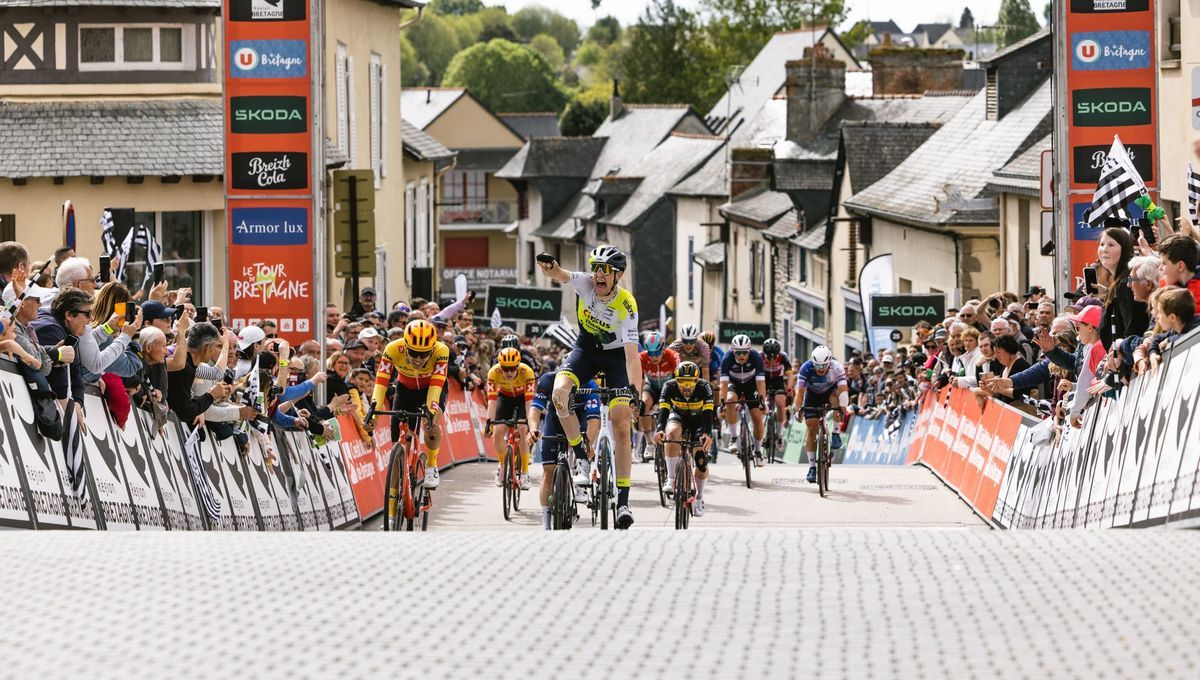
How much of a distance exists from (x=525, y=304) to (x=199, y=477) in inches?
997

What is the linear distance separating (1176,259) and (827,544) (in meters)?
4.14

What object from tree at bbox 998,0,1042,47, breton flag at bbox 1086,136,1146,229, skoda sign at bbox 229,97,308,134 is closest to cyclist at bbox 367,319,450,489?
skoda sign at bbox 229,97,308,134

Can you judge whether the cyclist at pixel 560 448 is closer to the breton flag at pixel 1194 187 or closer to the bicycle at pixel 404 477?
the bicycle at pixel 404 477

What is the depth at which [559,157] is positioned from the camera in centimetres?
9744

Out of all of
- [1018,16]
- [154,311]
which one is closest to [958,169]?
[154,311]

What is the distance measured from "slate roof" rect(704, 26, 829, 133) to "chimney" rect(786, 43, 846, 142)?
1809 centimetres

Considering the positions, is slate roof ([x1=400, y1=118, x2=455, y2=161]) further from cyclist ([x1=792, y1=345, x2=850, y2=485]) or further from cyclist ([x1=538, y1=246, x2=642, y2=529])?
cyclist ([x1=538, y1=246, x2=642, y2=529])

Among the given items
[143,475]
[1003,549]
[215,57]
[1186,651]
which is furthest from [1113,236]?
[215,57]

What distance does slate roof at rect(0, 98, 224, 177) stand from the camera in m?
34.6

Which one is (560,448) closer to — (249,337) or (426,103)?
(249,337)

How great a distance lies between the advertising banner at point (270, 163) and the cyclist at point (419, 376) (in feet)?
19.2

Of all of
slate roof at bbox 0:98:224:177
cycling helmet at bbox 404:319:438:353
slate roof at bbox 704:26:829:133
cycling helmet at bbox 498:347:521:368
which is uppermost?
slate roof at bbox 704:26:829:133

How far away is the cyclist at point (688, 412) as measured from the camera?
1891 centimetres

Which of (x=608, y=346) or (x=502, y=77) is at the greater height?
(x=502, y=77)
